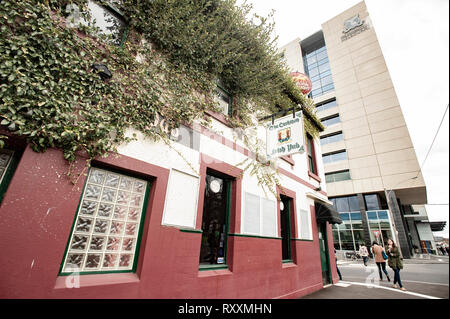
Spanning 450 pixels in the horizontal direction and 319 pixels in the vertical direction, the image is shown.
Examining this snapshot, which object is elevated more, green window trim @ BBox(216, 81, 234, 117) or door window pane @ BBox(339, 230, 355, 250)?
green window trim @ BBox(216, 81, 234, 117)

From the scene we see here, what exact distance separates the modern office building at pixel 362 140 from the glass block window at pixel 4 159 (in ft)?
92.3

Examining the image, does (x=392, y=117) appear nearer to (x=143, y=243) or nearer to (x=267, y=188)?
(x=267, y=188)

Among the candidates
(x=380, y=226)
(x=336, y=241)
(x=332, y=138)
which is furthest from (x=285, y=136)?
(x=332, y=138)

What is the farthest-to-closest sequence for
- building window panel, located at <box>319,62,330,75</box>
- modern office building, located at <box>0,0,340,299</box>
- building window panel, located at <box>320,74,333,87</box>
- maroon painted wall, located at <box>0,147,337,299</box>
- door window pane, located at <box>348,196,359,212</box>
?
1. building window panel, located at <box>319,62,330,75</box>
2. building window panel, located at <box>320,74,333,87</box>
3. door window pane, located at <box>348,196,359,212</box>
4. modern office building, located at <box>0,0,340,299</box>
5. maroon painted wall, located at <box>0,147,337,299</box>

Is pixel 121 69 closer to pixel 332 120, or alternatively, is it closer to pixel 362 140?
pixel 362 140

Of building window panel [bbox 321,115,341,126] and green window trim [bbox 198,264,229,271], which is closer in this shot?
green window trim [bbox 198,264,229,271]

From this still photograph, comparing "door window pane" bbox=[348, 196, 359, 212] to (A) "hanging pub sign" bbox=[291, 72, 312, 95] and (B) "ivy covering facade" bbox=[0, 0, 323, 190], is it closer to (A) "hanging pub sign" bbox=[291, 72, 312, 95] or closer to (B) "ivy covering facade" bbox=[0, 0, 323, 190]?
(A) "hanging pub sign" bbox=[291, 72, 312, 95]

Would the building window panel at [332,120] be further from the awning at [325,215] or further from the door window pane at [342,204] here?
the awning at [325,215]

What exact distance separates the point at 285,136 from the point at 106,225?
4.71 metres

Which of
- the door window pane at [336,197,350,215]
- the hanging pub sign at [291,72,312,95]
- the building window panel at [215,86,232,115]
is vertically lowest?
the building window panel at [215,86,232,115]

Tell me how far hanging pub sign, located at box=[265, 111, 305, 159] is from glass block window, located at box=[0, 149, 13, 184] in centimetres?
520

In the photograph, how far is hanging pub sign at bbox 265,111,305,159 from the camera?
5.52 m

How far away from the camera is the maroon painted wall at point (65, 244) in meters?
2.40

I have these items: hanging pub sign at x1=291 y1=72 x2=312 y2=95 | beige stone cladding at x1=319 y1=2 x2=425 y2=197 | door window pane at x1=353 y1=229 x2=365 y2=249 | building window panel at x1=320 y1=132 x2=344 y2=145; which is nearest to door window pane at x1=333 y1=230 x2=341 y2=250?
door window pane at x1=353 y1=229 x2=365 y2=249
